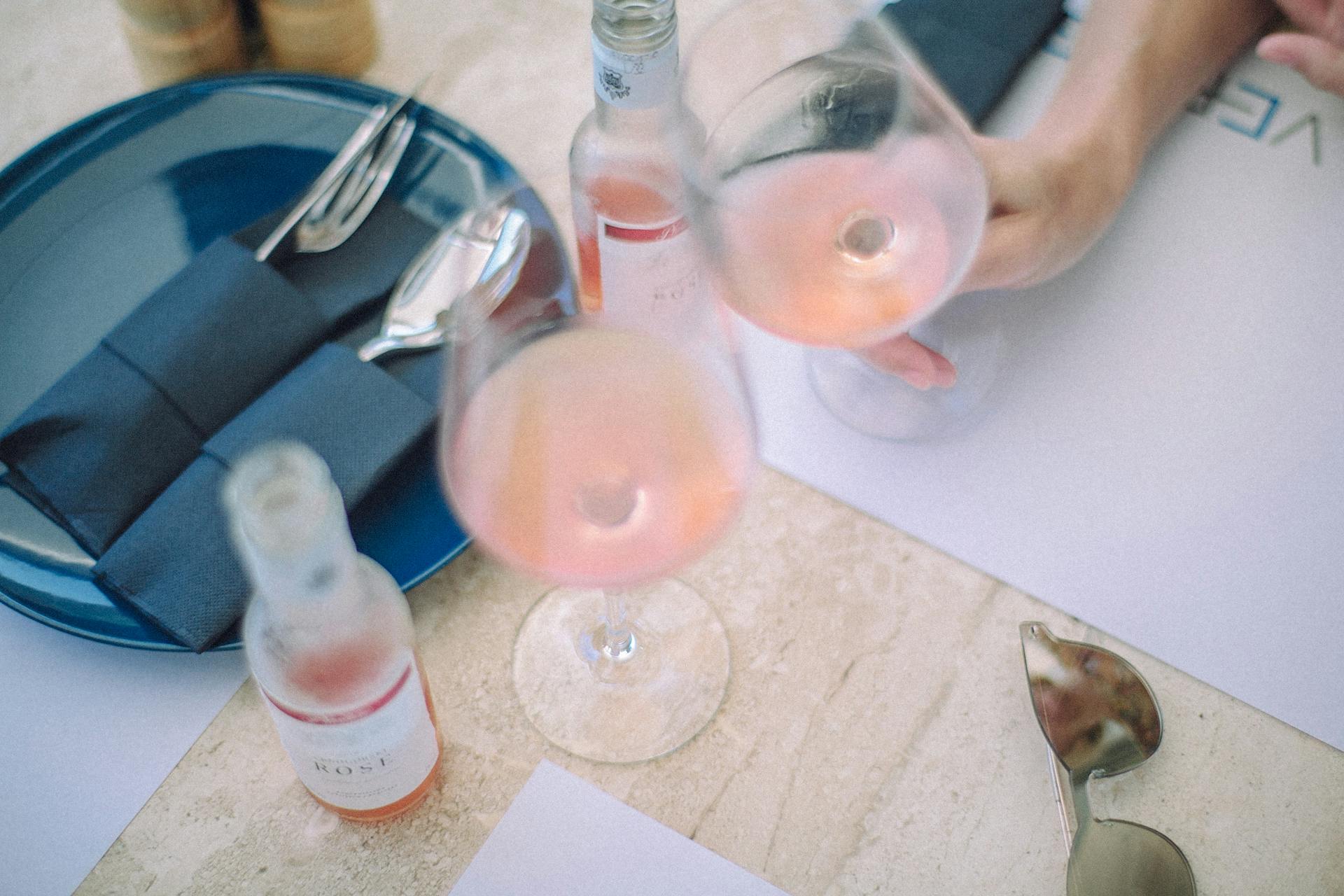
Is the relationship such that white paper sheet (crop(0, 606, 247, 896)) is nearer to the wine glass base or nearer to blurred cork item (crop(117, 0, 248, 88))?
the wine glass base

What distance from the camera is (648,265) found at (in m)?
0.51

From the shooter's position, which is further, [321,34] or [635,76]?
[321,34]

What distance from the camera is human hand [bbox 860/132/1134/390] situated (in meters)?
0.54

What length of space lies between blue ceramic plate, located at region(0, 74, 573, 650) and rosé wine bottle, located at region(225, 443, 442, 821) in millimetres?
143

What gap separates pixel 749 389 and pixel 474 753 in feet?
0.80

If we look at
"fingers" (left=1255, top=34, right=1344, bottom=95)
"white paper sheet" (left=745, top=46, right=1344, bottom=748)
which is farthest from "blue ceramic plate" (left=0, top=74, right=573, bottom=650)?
"fingers" (left=1255, top=34, right=1344, bottom=95)

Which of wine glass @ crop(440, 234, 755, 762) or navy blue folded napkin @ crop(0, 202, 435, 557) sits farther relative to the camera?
navy blue folded napkin @ crop(0, 202, 435, 557)

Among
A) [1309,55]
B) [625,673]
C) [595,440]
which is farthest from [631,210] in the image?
[1309,55]

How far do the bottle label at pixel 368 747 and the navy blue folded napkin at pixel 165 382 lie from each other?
160mm

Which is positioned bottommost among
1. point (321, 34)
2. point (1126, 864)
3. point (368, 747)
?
point (1126, 864)

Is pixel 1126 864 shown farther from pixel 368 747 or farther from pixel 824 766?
pixel 368 747

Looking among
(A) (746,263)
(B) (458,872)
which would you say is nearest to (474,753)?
(B) (458,872)

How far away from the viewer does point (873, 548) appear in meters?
0.57

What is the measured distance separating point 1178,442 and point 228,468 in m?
0.51
